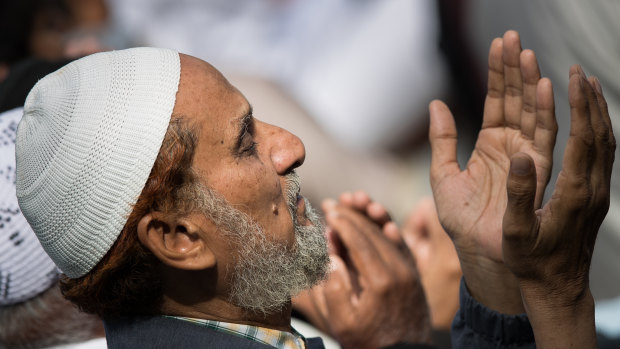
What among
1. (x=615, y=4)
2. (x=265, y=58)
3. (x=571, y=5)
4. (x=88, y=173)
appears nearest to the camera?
(x=88, y=173)

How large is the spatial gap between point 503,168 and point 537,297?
0.60 metres

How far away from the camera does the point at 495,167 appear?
8.08 ft

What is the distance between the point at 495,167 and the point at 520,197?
0.67 m

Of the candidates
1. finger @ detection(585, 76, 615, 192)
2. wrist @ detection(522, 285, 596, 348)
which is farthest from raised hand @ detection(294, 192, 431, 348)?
finger @ detection(585, 76, 615, 192)

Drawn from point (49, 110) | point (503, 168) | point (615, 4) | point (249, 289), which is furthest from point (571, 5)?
point (49, 110)

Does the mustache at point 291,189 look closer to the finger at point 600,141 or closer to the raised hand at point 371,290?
the raised hand at point 371,290

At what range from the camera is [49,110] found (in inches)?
79.9

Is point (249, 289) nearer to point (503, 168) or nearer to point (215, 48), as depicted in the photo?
point (503, 168)

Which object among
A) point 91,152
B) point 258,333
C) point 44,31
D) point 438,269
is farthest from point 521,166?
point 44,31

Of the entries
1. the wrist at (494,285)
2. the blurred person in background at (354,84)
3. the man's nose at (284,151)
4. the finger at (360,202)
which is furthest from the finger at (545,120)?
the blurred person in background at (354,84)

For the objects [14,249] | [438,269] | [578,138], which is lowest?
[14,249]

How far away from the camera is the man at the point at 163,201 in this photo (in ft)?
6.38

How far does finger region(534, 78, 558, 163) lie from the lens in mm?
2201

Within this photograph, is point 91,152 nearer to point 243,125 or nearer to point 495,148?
point 243,125
